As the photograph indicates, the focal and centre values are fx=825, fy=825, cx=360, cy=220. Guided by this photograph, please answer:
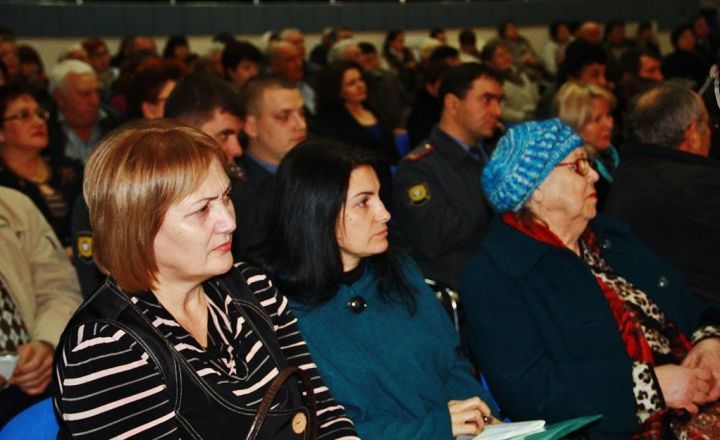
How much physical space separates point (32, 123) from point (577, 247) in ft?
8.23

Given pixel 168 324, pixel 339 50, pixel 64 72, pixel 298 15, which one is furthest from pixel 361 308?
pixel 298 15

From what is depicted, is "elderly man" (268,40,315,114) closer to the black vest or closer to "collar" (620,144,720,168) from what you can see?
"collar" (620,144,720,168)

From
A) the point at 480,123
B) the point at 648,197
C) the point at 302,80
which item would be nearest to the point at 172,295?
the point at 648,197

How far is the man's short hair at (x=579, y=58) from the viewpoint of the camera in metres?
6.09

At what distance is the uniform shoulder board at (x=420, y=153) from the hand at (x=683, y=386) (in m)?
1.76

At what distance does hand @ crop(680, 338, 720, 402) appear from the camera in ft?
7.86

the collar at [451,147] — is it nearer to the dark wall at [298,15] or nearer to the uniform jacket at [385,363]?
the uniform jacket at [385,363]

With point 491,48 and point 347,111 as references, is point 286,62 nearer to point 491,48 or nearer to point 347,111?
point 347,111

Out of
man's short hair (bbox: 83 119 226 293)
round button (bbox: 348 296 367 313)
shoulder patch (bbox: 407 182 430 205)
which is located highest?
man's short hair (bbox: 83 119 226 293)

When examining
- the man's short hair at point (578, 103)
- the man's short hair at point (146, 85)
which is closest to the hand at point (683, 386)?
the man's short hair at point (578, 103)

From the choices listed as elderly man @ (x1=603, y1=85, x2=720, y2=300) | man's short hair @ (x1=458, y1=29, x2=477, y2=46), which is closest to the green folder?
elderly man @ (x1=603, y1=85, x2=720, y2=300)

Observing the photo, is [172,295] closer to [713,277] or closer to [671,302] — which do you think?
[671,302]

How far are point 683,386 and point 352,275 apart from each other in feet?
3.22

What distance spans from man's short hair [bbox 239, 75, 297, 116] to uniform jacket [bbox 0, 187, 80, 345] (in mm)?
1238
